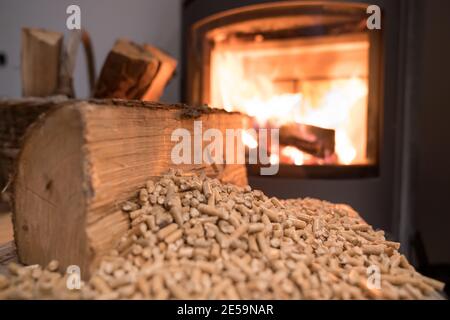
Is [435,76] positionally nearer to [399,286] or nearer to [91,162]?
[399,286]

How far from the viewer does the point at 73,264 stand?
2.13ft

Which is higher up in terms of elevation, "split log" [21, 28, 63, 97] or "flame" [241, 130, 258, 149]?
"split log" [21, 28, 63, 97]

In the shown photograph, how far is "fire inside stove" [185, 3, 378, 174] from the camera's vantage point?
1.52 metres

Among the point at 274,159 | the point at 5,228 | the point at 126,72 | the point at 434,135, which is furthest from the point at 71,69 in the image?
the point at 434,135

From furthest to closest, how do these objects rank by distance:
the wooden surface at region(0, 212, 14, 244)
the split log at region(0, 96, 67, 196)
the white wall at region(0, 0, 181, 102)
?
1. the white wall at region(0, 0, 181, 102)
2. the split log at region(0, 96, 67, 196)
3. the wooden surface at region(0, 212, 14, 244)

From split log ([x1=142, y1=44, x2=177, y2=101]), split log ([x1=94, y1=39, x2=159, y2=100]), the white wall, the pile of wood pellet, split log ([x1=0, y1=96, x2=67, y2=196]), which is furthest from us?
the white wall

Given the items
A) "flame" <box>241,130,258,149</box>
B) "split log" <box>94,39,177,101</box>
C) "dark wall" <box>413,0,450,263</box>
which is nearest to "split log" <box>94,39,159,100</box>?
"split log" <box>94,39,177,101</box>

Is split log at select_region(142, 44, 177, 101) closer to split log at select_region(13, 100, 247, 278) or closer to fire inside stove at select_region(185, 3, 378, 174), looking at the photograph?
fire inside stove at select_region(185, 3, 378, 174)

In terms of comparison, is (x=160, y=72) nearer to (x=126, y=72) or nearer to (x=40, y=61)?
(x=126, y=72)

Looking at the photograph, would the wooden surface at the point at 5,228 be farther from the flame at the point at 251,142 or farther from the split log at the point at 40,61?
the flame at the point at 251,142

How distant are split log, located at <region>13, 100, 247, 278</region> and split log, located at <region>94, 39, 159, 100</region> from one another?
26.6 inches
